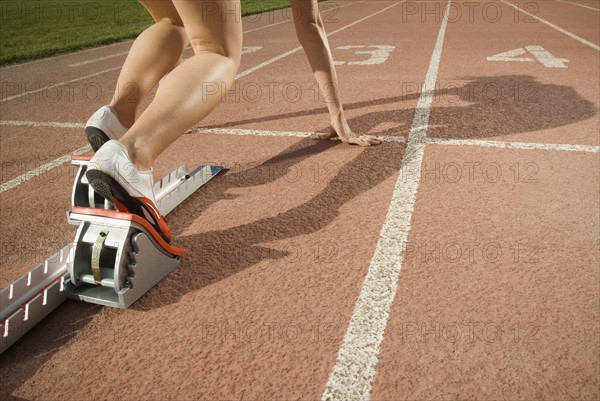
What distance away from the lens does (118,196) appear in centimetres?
178

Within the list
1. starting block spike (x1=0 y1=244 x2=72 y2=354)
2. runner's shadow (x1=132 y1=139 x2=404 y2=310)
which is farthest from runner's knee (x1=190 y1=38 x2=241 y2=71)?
starting block spike (x1=0 y1=244 x2=72 y2=354)

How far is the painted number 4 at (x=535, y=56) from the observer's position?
20.9 feet

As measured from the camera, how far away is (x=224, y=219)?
2555 mm

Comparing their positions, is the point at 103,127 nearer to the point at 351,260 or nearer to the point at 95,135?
the point at 95,135

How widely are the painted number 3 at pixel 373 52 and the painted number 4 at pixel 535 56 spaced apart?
1.60 metres

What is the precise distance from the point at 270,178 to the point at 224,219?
0.59 metres

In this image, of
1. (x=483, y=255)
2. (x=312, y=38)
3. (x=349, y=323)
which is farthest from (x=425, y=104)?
(x=349, y=323)

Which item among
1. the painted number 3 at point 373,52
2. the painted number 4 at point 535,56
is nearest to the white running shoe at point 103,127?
the painted number 3 at point 373,52

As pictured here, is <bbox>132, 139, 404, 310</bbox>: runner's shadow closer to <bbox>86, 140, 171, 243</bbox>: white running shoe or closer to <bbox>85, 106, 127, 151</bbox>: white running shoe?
<bbox>86, 140, 171, 243</bbox>: white running shoe

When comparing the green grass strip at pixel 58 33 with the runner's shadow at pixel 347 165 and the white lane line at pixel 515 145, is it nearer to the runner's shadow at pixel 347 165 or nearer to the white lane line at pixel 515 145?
the runner's shadow at pixel 347 165

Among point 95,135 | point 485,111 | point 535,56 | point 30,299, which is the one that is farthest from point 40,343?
point 535,56

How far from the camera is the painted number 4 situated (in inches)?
251

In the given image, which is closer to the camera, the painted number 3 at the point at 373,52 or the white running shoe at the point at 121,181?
the white running shoe at the point at 121,181

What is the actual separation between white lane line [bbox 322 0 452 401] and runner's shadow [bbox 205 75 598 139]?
0.93 m
